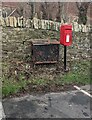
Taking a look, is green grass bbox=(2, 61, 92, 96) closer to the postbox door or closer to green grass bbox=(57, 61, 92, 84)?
green grass bbox=(57, 61, 92, 84)

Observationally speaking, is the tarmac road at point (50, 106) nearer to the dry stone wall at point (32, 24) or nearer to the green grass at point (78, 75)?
the green grass at point (78, 75)

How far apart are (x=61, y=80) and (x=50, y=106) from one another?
5.10 ft

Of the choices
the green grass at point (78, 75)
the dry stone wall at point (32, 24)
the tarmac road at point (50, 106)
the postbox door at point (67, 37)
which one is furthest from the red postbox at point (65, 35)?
the tarmac road at point (50, 106)

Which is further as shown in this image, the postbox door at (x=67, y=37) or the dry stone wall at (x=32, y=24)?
the dry stone wall at (x=32, y=24)

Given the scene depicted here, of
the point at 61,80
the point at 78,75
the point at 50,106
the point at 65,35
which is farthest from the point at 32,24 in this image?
the point at 50,106

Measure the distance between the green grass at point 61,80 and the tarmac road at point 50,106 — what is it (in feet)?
1.44

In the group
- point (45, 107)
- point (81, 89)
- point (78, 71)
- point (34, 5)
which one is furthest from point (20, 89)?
point (34, 5)

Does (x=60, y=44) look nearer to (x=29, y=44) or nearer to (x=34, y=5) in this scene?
(x=29, y=44)

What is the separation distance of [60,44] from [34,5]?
4.35 m

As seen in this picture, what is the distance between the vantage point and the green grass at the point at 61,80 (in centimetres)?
656

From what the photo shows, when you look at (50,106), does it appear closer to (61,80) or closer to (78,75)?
(61,80)

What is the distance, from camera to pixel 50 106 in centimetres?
580

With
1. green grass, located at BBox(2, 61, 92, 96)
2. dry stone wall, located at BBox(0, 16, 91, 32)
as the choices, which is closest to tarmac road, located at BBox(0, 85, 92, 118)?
green grass, located at BBox(2, 61, 92, 96)

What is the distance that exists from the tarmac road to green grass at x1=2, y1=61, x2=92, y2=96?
0.44 m
